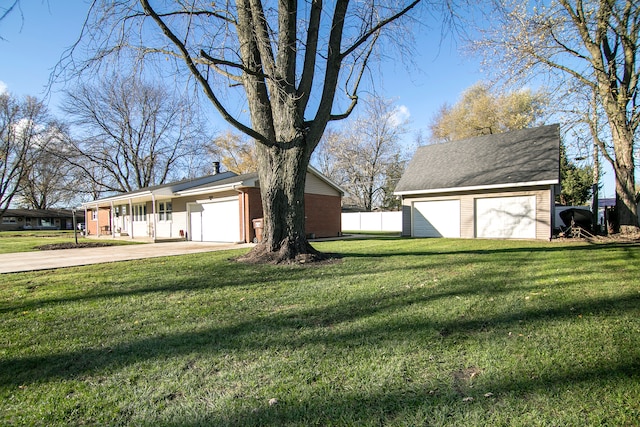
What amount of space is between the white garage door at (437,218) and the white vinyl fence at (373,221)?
9.10 metres

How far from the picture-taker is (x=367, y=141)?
3212cm

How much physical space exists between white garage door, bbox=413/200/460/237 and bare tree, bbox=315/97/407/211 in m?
15.9

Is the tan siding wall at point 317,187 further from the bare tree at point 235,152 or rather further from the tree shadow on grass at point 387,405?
the bare tree at point 235,152

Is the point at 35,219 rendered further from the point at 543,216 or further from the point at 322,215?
the point at 543,216

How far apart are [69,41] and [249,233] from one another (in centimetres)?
962

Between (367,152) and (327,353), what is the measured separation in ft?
100

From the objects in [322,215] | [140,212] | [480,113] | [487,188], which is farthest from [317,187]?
[480,113]

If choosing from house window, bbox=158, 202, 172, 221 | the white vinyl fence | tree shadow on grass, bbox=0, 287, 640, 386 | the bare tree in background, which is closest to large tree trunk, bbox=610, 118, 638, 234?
tree shadow on grass, bbox=0, 287, 640, 386

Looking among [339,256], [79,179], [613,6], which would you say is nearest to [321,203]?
[339,256]

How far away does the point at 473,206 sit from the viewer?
1514 cm

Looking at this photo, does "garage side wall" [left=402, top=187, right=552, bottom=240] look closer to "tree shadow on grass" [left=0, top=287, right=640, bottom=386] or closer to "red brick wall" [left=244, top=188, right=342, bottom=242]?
"red brick wall" [left=244, top=188, right=342, bottom=242]

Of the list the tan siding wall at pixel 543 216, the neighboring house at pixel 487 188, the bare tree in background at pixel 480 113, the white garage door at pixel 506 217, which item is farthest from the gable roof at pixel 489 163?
the bare tree in background at pixel 480 113

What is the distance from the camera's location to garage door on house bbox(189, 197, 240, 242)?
15.6 m

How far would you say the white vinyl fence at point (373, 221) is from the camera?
2660 cm
